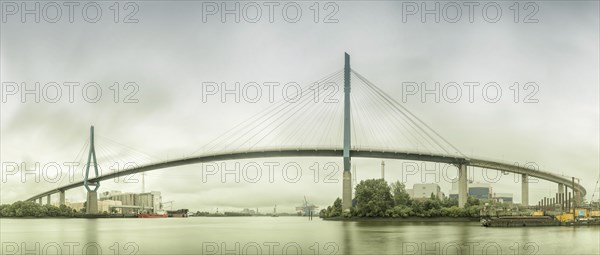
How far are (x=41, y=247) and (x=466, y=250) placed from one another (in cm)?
2043

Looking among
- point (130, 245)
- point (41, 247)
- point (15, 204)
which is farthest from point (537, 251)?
point (15, 204)

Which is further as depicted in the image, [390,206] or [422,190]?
[422,190]

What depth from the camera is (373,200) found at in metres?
67.2

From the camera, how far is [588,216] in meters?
62.8

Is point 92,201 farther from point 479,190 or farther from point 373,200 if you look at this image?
point 479,190

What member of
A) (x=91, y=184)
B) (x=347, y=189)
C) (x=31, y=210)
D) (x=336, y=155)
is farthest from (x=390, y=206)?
(x=31, y=210)

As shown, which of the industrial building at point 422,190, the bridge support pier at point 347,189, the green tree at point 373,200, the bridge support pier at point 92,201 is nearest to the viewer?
the bridge support pier at point 347,189

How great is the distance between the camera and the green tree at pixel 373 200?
67.1m

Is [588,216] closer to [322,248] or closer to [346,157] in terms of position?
[346,157]

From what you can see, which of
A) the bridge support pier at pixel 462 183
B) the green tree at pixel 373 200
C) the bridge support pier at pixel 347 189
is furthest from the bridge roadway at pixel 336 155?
the bridge support pier at pixel 347 189

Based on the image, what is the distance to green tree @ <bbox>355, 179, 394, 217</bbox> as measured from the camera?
67.1m

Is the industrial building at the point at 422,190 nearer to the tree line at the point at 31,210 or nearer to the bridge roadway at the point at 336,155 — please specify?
the bridge roadway at the point at 336,155

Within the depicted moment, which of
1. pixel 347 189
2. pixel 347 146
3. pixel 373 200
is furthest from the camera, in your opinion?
pixel 373 200

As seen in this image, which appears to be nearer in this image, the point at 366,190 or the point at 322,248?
the point at 322,248
